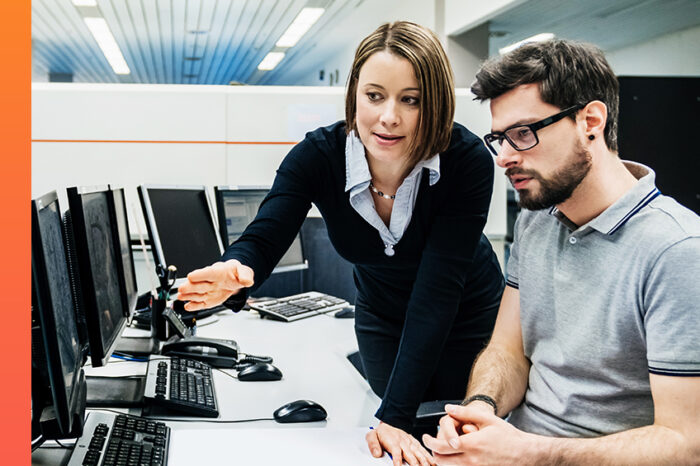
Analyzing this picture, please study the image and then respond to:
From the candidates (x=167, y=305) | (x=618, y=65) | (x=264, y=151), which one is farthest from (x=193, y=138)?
(x=618, y=65)

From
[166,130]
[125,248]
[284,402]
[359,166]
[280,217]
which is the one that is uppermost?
[166,130]

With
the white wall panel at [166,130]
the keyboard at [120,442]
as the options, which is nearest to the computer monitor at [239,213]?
the white wall panel at [166,130]

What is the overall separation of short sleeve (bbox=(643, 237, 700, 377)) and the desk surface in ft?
1.71

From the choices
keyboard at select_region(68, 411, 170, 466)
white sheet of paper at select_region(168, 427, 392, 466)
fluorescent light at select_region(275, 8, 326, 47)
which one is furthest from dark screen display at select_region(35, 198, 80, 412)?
fluorescent light at select_region(275, 8, 326, 47)

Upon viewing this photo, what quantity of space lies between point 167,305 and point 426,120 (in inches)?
43.0

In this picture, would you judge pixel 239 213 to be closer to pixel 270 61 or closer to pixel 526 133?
pixel 526 133

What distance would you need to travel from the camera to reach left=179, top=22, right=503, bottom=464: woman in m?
1.26

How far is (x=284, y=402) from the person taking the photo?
147 centimetres

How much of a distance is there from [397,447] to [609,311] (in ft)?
1.52

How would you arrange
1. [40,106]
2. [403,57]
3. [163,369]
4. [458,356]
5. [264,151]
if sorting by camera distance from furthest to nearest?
[264,151], [40,106], [458,356], [163,369], [403,57]

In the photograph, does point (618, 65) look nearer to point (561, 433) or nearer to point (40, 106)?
point (40, 106)

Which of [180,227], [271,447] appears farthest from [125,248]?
[271,447]

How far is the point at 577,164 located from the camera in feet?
3.78

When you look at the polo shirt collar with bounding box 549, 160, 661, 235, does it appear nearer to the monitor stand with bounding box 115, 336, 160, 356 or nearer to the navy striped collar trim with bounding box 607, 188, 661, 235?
the navy striped collar trim with bounding box 607, 188, 661, 235
